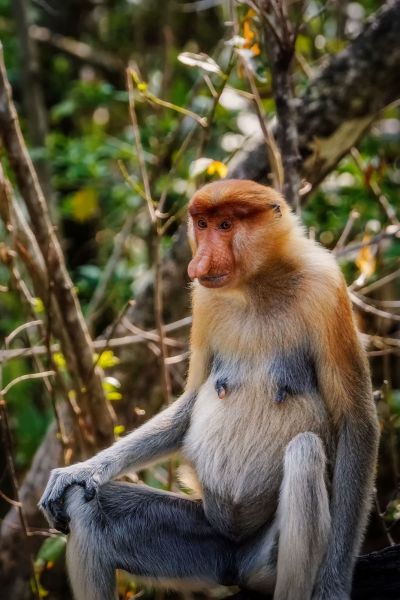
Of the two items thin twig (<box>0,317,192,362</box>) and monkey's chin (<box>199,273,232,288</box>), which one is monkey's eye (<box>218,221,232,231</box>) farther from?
thin twig (<box>0,317,192,362</box>)

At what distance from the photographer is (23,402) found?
720 centimetres

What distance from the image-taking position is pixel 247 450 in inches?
144

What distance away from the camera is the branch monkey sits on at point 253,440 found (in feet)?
11.6

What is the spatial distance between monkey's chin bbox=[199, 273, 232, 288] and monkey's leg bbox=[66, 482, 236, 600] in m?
0.92

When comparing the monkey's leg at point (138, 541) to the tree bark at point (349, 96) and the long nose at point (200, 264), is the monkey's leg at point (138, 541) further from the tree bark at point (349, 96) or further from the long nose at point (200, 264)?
the tree bark at point (349, 96)

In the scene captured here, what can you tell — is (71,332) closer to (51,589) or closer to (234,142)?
(51,589)

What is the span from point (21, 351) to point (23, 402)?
1937 millimetres

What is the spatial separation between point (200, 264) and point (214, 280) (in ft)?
0.28

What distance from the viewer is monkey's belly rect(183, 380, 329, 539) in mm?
3615

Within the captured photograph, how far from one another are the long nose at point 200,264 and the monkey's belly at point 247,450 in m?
0.52

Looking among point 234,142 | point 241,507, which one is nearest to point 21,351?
point 241,507

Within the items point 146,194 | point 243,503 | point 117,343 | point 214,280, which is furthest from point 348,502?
point 117,343

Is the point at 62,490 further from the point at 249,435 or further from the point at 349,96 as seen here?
the point at 349,96

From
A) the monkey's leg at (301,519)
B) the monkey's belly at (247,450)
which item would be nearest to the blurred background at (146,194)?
the monkey's belly at (247,450)
